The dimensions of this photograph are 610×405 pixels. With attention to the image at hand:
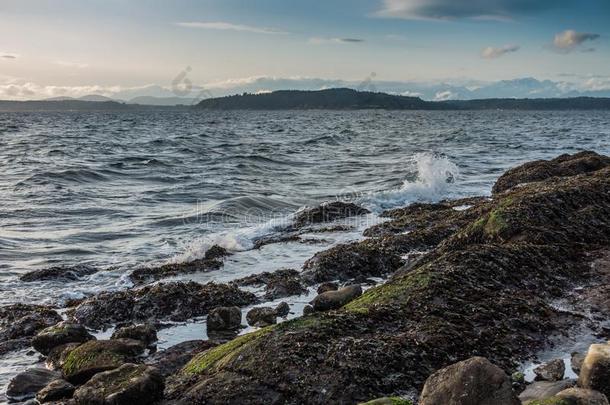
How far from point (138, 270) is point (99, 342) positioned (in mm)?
5337

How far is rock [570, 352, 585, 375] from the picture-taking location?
566cm

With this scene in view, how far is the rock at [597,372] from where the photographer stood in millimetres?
4812

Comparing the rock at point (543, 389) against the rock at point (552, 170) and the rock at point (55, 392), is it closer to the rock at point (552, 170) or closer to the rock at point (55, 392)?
the rock at point (55, 392)

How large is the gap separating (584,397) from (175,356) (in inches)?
176

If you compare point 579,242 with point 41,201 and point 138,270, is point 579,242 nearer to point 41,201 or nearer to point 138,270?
point 138,270

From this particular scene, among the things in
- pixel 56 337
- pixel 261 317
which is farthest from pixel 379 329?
pixel 56 337

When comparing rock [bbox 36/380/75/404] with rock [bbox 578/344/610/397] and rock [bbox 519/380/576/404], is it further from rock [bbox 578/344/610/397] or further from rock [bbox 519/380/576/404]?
rock [bbox 578/344/610/397]

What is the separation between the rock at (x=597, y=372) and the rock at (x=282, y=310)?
4490mm

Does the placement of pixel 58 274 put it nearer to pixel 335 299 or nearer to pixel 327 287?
pixel 327 287

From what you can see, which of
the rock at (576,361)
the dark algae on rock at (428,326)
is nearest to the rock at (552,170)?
the dark algae on rock at (428,326)

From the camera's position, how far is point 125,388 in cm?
516

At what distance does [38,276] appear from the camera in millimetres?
12016

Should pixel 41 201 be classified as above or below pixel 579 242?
below

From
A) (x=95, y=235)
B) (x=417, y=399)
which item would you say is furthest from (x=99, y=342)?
(x=95, y=235)
